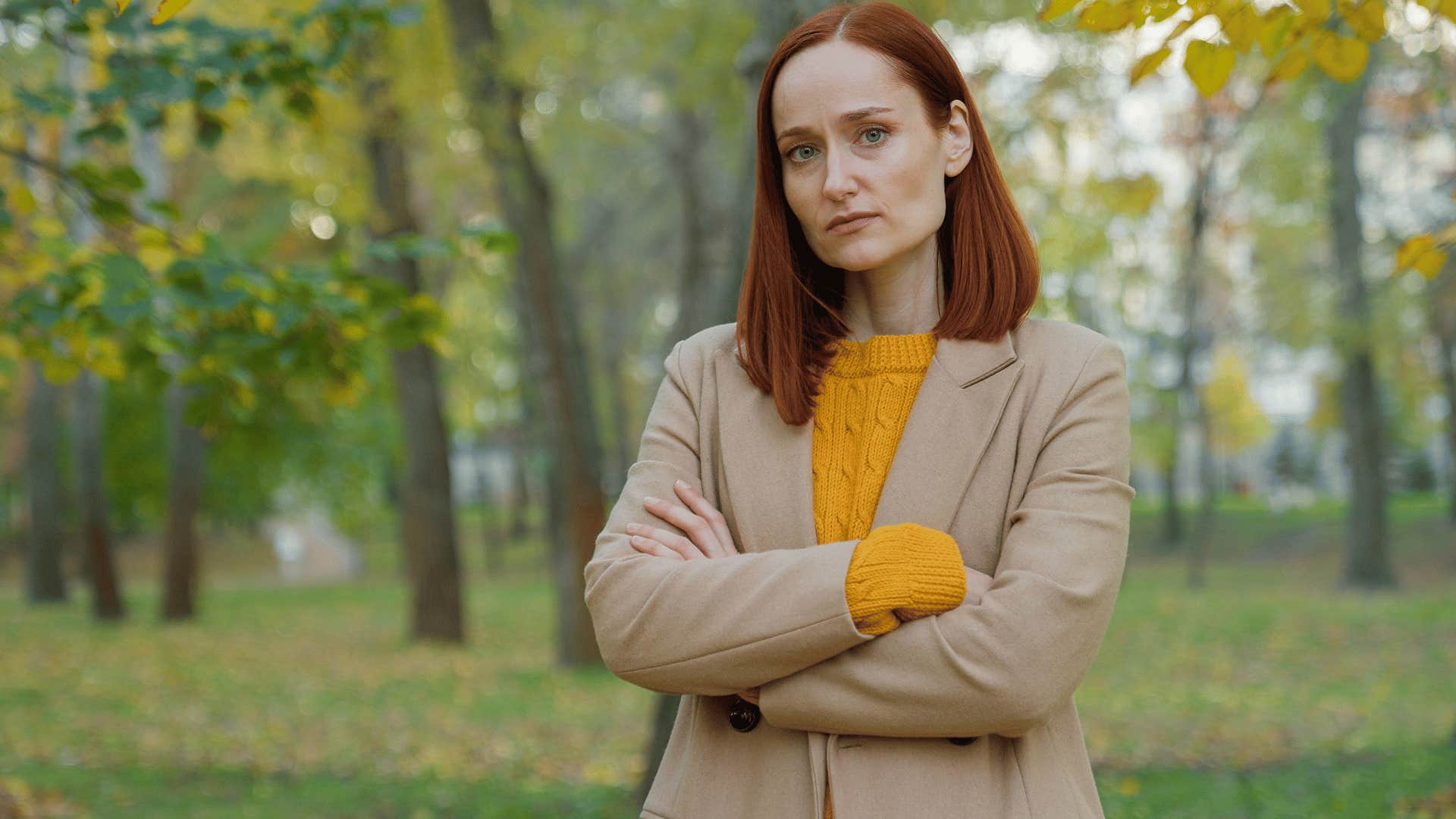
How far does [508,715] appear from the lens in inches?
384

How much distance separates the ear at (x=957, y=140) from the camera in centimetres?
224

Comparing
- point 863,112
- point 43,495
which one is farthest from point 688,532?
point 43,495

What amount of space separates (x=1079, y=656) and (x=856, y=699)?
1.14 feet

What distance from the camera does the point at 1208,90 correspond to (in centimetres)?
297

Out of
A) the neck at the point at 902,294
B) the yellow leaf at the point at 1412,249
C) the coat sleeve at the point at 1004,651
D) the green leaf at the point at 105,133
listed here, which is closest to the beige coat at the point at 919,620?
the coat sleeve at the point at 1004,651

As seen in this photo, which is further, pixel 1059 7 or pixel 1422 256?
pixel 1422 256

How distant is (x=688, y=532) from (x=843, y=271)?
0.56 m

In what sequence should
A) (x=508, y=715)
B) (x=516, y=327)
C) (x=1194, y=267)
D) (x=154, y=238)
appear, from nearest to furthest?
(x=154, y=238), (x=508, y=715), (x=1194, y=267), (x=516, y=327)

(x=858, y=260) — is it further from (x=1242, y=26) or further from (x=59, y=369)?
(x=59, y=369)

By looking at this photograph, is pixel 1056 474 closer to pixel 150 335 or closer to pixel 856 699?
pixel 856 699

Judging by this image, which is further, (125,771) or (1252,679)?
(1252,679)

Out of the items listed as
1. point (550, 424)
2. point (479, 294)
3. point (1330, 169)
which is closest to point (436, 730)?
point (550, 424)

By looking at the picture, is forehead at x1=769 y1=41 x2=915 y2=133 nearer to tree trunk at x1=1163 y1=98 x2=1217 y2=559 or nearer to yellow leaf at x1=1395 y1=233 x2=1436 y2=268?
yellow leaf at x1=1395 y1=233 x2=1436 y2=268

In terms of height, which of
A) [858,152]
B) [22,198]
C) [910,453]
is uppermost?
[22,198]
